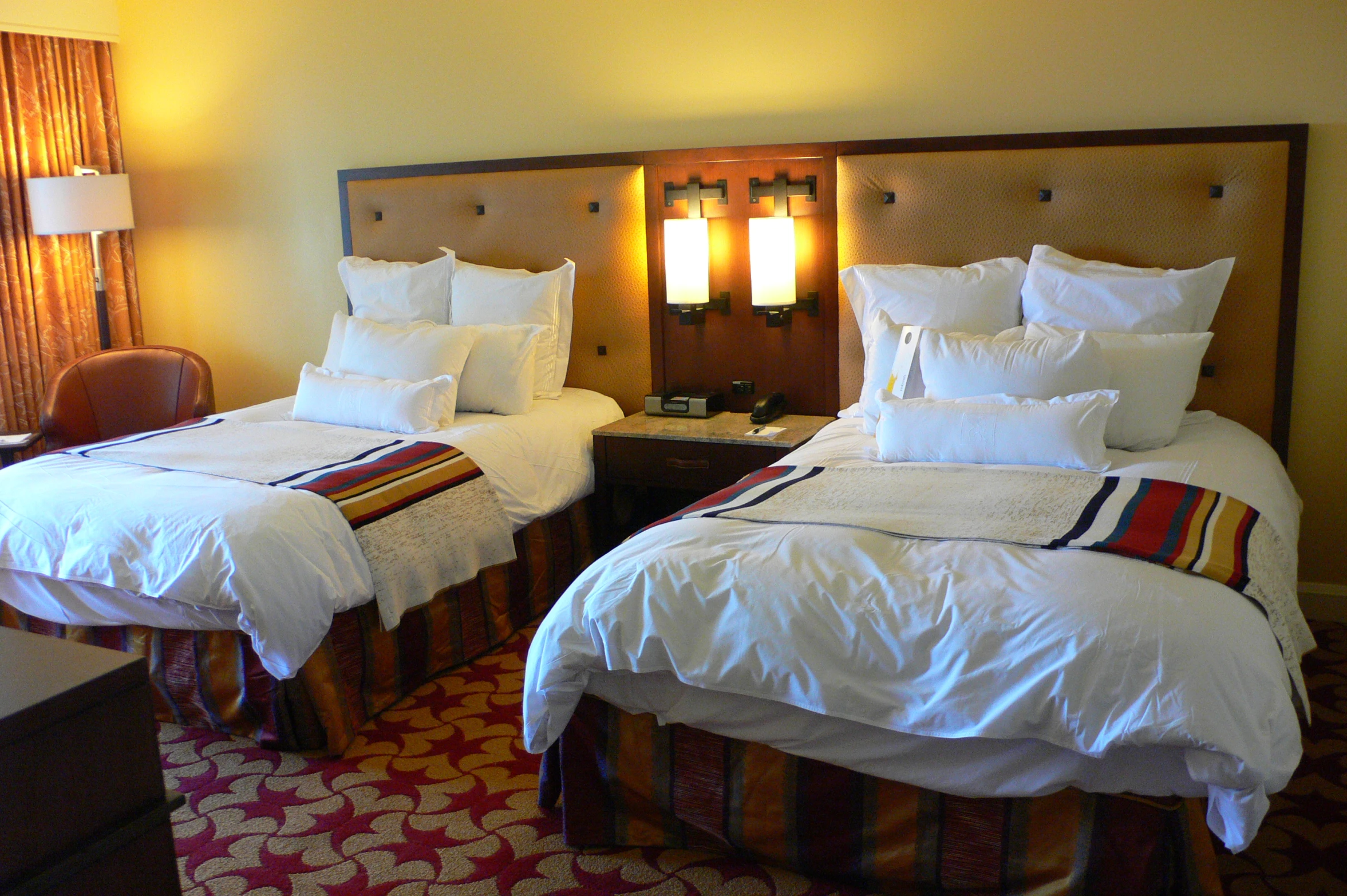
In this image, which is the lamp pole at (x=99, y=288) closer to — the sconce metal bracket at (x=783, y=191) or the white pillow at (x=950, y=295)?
the sconce metal bracket at (x=783, y=191)

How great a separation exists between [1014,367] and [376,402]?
6.54 feet

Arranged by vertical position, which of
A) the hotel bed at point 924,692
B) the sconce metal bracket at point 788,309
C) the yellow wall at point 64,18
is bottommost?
the hotel bed at point 924,692

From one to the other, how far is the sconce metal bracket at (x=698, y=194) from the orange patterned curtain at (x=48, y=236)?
2854mm

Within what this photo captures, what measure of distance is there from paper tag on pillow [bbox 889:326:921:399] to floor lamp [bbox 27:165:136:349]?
3.42 metres

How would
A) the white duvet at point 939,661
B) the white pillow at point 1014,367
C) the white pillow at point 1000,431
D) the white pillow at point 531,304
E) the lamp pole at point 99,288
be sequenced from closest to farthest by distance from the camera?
the white duvet at point 939,661, the white pillow at point 1000,431, the white pillow at point 1014,367, the white pillow at point 531,304, the lamp pole at point 99,288

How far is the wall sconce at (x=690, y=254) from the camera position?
3705mm

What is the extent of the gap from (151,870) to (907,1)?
3312 mm

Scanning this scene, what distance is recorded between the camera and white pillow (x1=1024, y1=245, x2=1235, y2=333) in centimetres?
301

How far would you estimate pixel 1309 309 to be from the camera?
3143 millimetres

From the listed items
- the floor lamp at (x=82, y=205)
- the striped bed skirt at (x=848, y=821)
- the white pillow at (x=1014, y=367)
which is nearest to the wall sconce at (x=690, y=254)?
the white pillow at (x=1014, y=367)

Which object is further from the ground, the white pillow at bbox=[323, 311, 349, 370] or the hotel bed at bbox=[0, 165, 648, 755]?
the white pillow at bbox=[323, 311, 349, 370]

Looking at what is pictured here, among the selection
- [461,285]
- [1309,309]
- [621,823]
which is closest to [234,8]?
[461,285]

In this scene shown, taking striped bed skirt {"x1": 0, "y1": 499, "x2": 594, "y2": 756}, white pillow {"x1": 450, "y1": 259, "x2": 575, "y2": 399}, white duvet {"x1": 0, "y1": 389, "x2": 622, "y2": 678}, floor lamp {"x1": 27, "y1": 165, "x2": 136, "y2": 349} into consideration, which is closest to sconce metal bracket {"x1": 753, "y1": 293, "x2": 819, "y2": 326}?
white pillow {"x1": 450, "y1": 259, "x2": 575, "y2": 399}

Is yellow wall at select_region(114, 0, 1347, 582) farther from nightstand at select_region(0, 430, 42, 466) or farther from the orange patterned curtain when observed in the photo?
nightstand at select_region(0, 430, 42, 466)
